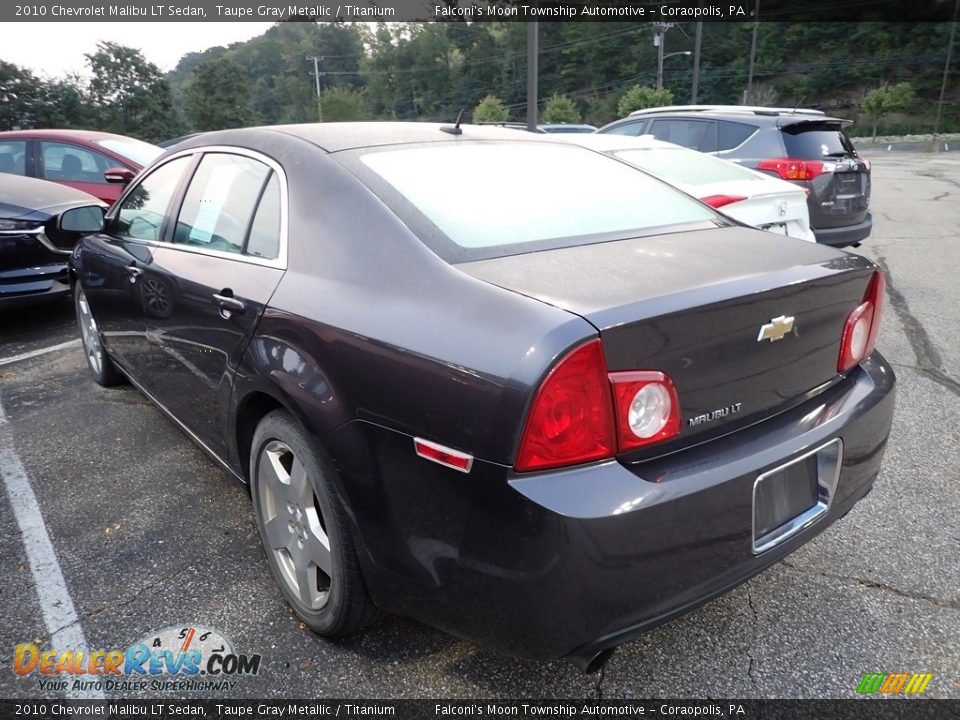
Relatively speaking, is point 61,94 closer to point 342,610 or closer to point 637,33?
point 342,610

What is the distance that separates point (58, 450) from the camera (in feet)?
11.7

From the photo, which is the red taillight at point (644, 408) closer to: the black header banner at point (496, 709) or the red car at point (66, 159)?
the black header banner at point (496, 709)

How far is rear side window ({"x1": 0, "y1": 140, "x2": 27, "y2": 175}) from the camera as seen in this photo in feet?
25.3

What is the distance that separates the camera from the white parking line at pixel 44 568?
223 centimetres

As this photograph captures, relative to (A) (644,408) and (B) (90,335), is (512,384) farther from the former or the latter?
(B) (90,335)

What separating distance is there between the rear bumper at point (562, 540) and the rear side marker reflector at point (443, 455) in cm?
2

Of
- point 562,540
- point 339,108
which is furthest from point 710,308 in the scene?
point 339,108

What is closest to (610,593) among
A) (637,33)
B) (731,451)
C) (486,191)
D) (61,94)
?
(731,451)

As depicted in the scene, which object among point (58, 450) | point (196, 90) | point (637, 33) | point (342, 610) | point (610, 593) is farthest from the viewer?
point (637, 33)

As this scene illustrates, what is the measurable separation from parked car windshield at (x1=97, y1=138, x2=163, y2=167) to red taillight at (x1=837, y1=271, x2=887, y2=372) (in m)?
7.38

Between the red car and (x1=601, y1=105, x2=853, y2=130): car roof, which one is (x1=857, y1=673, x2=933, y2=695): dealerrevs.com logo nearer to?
(x1=601, y1=105, x2=853, y2=130): car roof

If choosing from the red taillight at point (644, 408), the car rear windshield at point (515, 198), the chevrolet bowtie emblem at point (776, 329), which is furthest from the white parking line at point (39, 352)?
the chevrolet bowtie emblem at point (776, 329)

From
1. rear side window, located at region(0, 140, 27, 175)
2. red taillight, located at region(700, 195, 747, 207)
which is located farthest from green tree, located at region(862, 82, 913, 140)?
rear side window, located at region(0, 140, 27, 175)

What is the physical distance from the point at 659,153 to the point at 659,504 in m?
4.64
